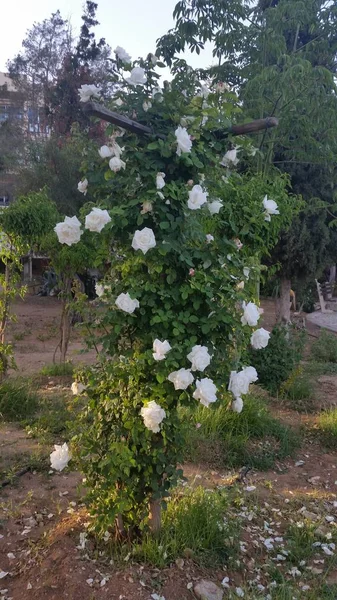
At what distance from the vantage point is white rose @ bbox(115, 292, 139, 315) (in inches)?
93.4

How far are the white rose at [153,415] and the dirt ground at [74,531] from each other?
0.65 meters

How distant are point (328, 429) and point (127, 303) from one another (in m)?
3.22

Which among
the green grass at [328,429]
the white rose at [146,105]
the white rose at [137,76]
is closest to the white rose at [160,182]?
the white rose at [146,105]

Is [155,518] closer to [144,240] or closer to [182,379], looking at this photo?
[182,379]

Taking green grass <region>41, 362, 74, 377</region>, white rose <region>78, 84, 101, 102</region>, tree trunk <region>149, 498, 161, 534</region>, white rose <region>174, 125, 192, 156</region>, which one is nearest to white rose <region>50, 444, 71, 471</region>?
tree trunk <region>149, 498, 161, 534</region>

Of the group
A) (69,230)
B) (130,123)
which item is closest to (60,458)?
(69,230)

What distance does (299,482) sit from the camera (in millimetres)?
4047

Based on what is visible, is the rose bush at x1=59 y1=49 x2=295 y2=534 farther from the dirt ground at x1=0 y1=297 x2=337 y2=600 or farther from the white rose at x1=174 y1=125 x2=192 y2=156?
the dirt ground at x1=0 y1=297 x2=337 y2=600

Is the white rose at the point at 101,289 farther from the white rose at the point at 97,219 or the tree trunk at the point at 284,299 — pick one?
the tree trunk at the point at 284,299

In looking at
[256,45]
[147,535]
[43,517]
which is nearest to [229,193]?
[147,535]

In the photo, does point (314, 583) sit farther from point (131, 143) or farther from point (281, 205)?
point (281, 205)

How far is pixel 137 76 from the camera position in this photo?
250 centimetres

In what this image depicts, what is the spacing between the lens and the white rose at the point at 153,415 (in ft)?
7.72

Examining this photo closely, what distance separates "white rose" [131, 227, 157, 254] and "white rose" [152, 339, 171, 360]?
40 cm
